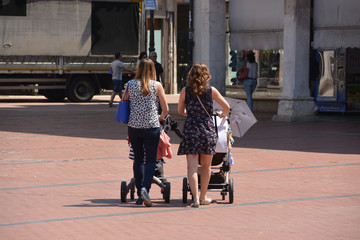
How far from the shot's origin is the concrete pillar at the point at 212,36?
22.1 metres

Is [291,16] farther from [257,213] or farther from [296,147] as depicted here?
[257,213]

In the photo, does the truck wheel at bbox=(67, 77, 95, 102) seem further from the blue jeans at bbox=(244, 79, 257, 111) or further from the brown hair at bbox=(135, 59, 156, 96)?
the brown hair at bbox=(135, 59, 156, 96)

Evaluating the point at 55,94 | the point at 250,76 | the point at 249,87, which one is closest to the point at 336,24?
the point at 250,76

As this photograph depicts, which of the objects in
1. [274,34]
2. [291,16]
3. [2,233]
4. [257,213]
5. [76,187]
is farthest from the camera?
[274,34]

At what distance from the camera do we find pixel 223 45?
22.4 meters

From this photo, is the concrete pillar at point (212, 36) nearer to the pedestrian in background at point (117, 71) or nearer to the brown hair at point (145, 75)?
the pedestrian in background at point (117, 71)

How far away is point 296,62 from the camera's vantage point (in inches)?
814

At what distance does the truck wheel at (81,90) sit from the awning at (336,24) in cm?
1137

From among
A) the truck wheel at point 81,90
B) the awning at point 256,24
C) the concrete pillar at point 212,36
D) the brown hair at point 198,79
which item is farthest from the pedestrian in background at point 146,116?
the truck wheel at point 81,90

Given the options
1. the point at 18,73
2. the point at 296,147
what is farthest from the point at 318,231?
the point at 18,73

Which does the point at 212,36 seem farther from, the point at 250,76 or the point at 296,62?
the point at 296,62

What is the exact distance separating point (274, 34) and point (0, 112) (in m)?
8.19

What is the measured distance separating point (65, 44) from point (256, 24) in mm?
8829

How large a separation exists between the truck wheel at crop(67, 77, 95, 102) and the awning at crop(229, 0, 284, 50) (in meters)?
8.25
